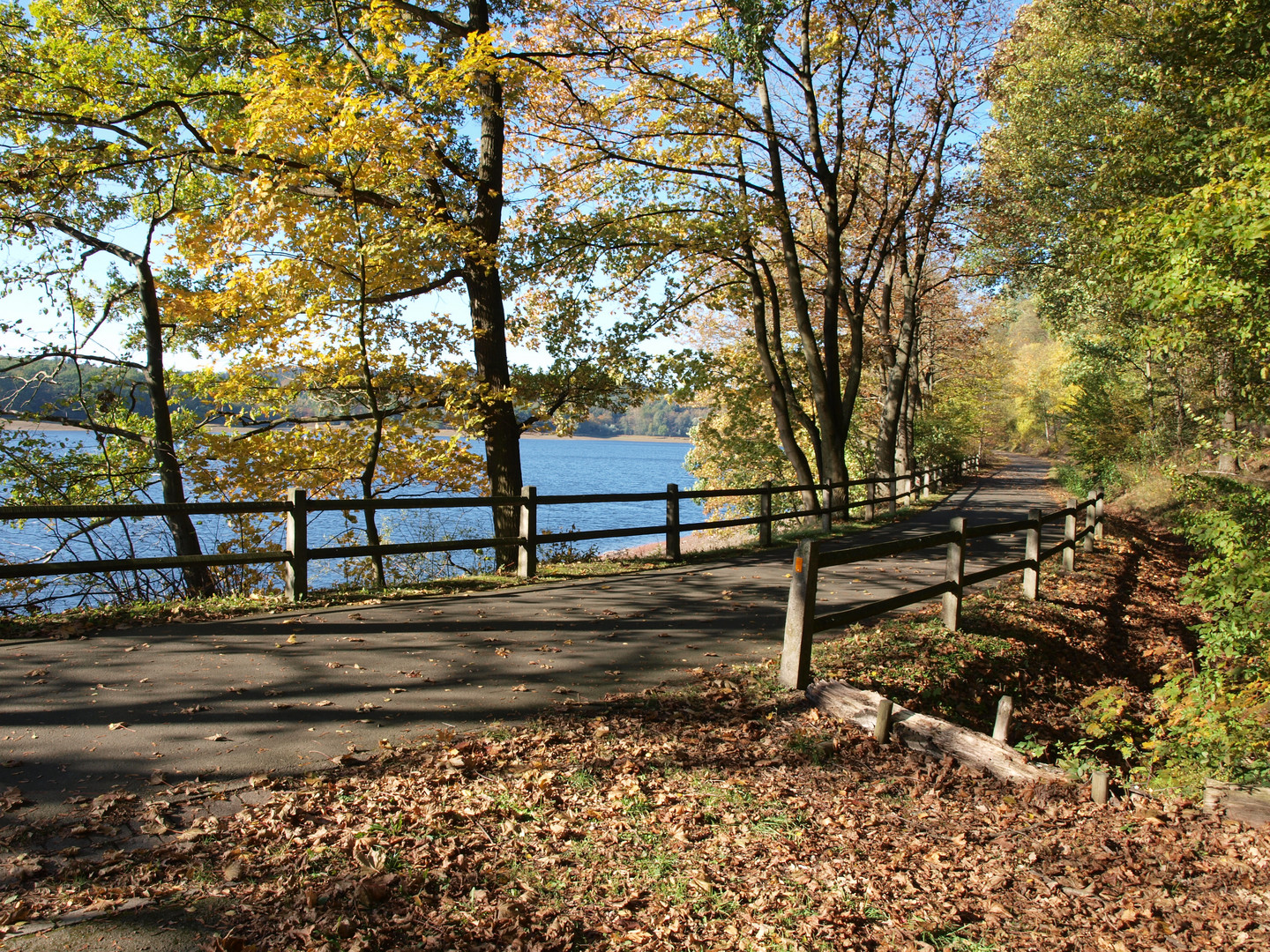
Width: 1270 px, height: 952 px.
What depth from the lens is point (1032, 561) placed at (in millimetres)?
9930

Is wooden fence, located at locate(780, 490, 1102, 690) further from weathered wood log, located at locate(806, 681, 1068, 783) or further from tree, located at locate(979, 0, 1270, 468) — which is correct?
tree, located at locate(979, 0, 1270, 468)

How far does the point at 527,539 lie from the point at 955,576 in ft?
17.9

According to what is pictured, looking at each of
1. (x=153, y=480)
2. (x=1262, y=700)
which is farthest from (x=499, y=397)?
(x=1262, y=700)

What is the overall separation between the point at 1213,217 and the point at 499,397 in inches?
387

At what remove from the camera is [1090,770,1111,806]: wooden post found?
15.5ft

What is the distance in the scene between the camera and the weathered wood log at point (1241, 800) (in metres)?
4.18

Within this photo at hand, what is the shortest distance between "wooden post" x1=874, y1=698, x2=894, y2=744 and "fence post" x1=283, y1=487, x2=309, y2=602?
6.19 meters

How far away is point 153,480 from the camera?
44.2 ft

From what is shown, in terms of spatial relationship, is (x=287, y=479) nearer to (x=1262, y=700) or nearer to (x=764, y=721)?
(x=764, y=721)

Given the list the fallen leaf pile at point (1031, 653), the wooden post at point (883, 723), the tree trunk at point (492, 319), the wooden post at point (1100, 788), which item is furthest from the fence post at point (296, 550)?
the wooden post at point (1100, 788)

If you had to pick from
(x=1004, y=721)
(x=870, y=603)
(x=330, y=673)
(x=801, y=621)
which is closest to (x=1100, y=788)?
(x=1004, y=721)

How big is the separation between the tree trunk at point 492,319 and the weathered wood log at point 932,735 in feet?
26.3

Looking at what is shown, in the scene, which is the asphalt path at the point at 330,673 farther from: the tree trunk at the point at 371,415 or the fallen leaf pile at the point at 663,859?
the tree trunk at the point at 371,415

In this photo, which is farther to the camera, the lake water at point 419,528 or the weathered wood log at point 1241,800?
the lake water at point 419,528
